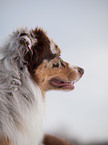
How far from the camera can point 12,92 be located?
0.53 meters

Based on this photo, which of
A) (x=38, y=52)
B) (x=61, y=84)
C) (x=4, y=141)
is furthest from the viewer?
(x=61, y=84)

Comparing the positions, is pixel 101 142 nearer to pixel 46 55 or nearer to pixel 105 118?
pixel 105 118

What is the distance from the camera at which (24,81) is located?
57cm

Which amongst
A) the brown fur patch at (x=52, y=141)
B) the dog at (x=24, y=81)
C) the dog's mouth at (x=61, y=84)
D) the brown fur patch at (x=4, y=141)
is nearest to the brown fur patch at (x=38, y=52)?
the dog at (x=24, y=81)

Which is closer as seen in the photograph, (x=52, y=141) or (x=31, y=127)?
(x=31, y=127)

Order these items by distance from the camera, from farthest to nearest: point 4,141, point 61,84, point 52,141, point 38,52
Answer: point 52,141
point 61,84
point 38,52
point 4,141

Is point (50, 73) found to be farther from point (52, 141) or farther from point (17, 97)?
point (52, 141)

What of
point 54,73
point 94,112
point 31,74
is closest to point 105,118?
point 94,112

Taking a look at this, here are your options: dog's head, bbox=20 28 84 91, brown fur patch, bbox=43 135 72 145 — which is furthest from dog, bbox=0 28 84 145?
brown fur patch, bbox=43 135 72 145

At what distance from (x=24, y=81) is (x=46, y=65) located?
0.42 ft

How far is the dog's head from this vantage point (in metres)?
0.58

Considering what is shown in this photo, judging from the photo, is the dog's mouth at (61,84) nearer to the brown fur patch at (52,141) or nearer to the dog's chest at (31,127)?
the dog's chest at (31,127)

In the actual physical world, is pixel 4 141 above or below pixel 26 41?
below

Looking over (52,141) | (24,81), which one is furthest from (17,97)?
(52,141)
